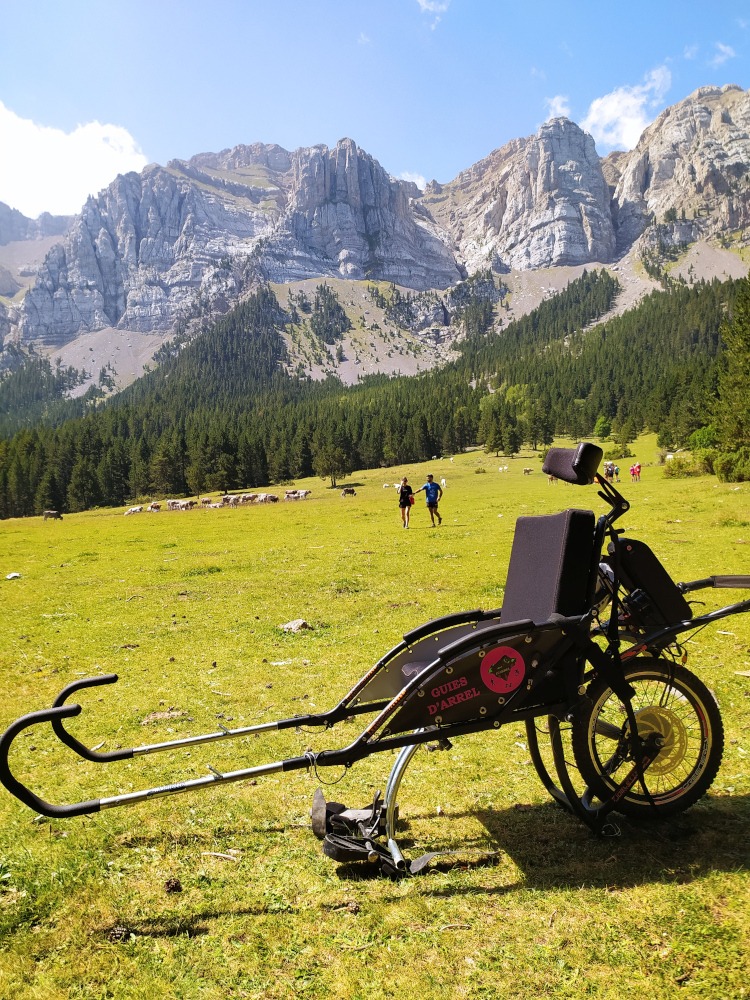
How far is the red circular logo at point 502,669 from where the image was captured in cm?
458

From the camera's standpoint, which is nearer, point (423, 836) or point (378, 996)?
point (378, 996)

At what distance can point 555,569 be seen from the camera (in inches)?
198

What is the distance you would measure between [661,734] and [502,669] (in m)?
1.70

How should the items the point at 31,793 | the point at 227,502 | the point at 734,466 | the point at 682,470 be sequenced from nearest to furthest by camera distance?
the point at 31,793 → the point at 734,466 → the point at 682,470 → the point at 227,502

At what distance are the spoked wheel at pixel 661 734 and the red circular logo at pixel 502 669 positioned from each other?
709 mm

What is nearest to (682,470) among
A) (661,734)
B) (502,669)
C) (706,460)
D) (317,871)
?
(706,460)

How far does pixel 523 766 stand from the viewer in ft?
20.5

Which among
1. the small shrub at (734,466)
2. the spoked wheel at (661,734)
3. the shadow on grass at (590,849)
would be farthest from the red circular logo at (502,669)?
the small shrub at (734,466)

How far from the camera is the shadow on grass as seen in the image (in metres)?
4.31

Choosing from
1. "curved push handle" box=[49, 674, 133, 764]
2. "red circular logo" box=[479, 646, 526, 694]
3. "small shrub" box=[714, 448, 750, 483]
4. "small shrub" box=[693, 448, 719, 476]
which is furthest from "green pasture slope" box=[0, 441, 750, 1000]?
"small shrub" box=[693, 448, 719, 476]

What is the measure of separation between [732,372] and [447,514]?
2808 centimetres

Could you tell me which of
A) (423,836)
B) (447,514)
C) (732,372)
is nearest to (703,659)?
(423,836)

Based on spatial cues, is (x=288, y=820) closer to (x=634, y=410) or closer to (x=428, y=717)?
(x=428, y=717)

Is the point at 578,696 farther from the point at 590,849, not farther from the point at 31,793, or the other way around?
the point at 31,793
